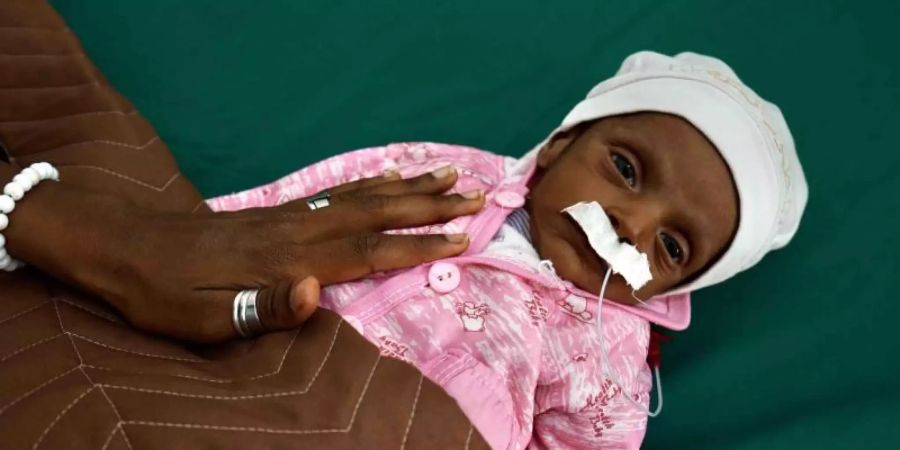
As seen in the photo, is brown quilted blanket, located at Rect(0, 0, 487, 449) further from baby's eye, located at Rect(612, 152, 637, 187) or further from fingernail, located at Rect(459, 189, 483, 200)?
baby's eye, located at Rect(612, 152, 637, 187)

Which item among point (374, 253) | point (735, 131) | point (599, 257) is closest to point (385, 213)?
point (374, 253)

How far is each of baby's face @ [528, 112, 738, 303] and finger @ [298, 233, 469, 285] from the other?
24 cm

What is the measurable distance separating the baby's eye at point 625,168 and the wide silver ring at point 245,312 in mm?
631

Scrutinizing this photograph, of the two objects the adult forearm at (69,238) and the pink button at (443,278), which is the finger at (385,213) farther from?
the adult forearm at (69,238)

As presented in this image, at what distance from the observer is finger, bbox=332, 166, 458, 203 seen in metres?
1.23

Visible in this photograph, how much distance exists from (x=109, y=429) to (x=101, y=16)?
45.9 inches

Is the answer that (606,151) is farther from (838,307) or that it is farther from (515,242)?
(838,307)

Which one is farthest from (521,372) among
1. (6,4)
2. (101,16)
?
(101,16)

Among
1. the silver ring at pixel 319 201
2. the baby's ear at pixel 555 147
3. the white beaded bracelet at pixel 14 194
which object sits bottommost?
the baby's ear at pixel 555 147

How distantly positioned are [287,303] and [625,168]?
2.07 feet

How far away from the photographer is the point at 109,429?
0.74 m

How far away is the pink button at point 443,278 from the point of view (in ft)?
3.82

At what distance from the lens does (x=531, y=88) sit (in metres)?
1.66

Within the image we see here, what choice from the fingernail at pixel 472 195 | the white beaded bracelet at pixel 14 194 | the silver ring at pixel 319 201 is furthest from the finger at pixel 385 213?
the white beaded bracelet at pixel 14 194
